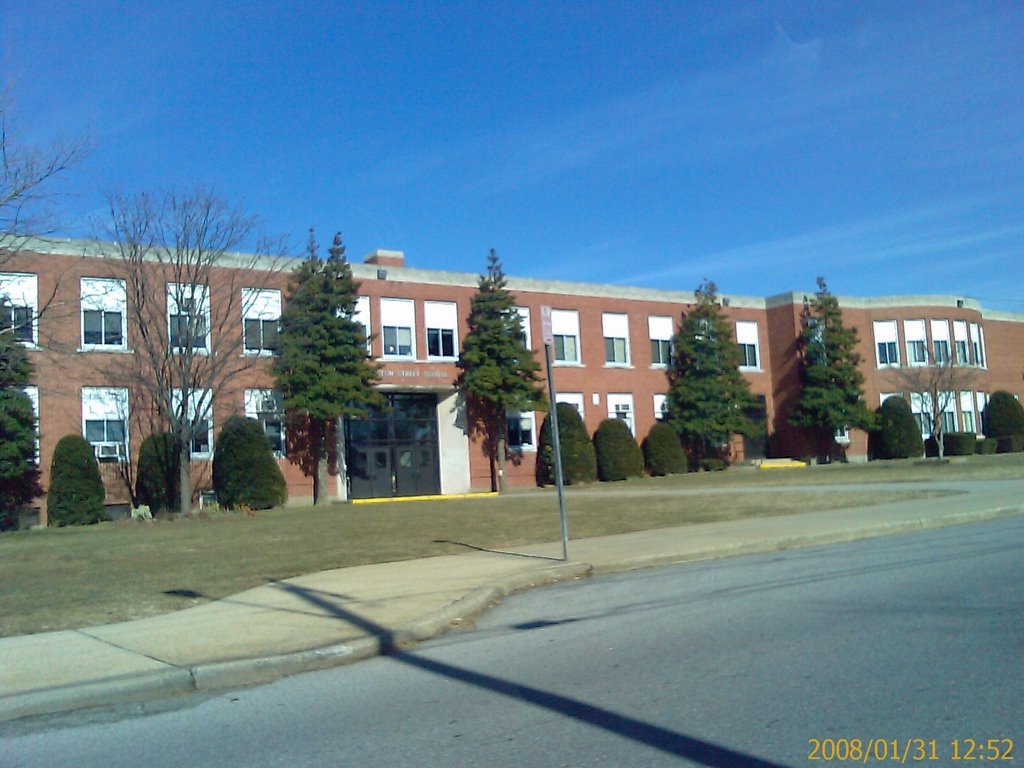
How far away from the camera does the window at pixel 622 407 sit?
44.4m

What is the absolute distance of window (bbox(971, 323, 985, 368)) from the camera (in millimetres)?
53406

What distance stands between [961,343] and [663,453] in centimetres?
2104

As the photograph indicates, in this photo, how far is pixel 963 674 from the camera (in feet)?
22.2

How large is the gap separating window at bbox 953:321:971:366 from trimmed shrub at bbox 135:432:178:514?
134ft

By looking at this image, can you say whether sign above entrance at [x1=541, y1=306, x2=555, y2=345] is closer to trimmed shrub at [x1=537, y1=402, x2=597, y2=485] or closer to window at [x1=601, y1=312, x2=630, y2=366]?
trimmed shrub at [x1=537, y1=402, x2=597, y2=485]

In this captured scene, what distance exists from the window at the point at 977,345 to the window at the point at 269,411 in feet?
126

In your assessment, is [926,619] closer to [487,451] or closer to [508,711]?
[508,711]

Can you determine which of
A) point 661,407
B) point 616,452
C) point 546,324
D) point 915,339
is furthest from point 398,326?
point 915,339

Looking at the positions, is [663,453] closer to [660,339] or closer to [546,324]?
[660,339]

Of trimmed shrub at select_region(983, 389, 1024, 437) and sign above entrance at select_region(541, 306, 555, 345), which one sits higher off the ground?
sign above entrance at select_region(541, 306, 555, 345)

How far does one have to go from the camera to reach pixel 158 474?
31344 mm

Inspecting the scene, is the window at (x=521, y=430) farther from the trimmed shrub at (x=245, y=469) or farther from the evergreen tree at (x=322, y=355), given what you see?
the trimmed shrub at (x=245, y=469)
